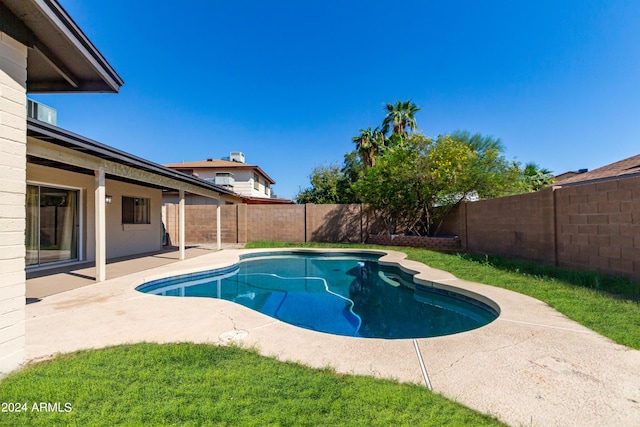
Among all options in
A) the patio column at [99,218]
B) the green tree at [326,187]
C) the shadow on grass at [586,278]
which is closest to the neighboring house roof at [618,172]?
the shadow on grass at [586,278]

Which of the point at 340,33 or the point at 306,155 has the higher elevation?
the point at 340,33

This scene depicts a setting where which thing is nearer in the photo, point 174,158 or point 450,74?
Result: point 450,74

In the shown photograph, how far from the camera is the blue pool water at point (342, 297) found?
486 cm

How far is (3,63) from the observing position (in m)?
2.41

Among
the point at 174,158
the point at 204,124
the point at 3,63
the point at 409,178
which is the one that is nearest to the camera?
the point at 3,63

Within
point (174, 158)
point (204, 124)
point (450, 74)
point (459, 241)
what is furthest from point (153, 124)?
point (459, 241)

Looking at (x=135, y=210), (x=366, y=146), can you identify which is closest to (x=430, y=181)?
(x=366, y=146)

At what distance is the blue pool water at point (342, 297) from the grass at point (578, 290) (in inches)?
40.7

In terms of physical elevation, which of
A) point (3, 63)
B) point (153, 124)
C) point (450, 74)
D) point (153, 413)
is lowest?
point (153, 413)

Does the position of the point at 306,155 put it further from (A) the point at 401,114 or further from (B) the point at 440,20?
(B) the point at 440,20

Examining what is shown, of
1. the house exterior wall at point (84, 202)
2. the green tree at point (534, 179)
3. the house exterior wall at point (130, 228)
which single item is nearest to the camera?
the house exterior wall at point (84, 202)

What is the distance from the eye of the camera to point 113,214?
9.79m

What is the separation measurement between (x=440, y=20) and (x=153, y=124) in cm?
1651

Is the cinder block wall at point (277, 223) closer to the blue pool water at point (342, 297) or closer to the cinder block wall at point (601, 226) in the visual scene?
the blue pool water at point (342, 297)
